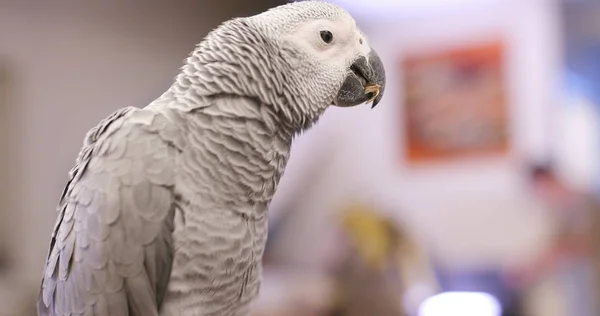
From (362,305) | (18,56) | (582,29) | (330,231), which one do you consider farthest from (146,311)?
(582,29)

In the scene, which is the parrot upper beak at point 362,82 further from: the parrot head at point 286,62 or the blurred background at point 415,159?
the blurred background at point 415,159

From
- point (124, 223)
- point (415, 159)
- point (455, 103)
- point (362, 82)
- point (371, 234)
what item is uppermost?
point (362, 82)

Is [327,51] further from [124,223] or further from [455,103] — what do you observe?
[455,103]

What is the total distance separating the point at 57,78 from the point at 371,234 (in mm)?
1407

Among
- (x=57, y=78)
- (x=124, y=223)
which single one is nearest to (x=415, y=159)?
(x=57, y=78)

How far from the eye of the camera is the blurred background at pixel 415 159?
72.2 inches

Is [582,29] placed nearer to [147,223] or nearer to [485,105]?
[485,105]

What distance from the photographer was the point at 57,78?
5.93 ft

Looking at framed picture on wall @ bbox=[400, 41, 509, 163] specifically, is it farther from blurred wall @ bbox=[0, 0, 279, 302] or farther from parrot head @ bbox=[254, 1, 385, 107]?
parrot head @ bbox=[254, 1, 385, 107]

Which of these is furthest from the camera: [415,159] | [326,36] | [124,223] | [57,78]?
[415,159]

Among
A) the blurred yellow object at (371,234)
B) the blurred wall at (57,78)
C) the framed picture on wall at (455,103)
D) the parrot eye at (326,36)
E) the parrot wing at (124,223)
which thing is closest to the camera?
the parrot wing at (124,223)

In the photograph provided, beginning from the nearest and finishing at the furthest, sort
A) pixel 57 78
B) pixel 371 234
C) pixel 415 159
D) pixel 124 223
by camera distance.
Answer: pixel 124 223, pixel 57 78, pixel 371 234, pixel 415 159

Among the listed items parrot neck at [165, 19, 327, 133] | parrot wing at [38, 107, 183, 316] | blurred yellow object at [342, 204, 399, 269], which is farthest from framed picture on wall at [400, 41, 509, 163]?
parrot wing at [38, 107, 183, 316]

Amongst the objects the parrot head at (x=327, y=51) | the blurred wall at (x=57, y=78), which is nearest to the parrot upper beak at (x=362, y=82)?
the parrot head at (x=327, y=51)
